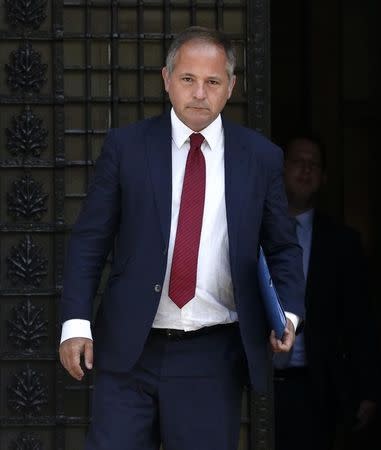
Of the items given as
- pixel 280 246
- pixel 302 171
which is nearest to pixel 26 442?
pixel 280 246

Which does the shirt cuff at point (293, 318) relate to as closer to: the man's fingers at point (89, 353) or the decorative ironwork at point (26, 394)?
the man's fingers at point (89, 353)

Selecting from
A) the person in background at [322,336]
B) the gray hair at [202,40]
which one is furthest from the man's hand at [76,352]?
the person in background at [322,336]

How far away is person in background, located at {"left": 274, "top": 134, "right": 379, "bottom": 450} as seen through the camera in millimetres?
7055

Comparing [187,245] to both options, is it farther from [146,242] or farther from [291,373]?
[291,373]

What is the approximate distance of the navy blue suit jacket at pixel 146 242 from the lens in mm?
4812

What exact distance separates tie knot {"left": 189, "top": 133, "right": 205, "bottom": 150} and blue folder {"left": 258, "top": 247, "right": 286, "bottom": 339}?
1.37 ft

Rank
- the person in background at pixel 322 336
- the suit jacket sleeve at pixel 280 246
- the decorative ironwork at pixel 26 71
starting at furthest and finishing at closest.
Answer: the person in background at pixel 322 336
the decorative ironwork at pixel 26 71
the suit jacket sleeve at pixel 280 246

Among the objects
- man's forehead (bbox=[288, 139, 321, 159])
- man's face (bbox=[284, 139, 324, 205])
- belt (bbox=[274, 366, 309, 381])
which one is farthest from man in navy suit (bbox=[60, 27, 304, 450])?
man's forehead (bbox=[288, 139, 321, 159])

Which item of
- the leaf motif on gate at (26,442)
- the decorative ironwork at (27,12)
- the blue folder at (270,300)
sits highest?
the decorative ironwork at (27,12)

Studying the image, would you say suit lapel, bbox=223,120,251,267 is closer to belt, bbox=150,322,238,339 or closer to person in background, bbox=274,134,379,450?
belt, bbox=150,322,238,339

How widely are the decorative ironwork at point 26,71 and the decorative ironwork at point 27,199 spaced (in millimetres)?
378

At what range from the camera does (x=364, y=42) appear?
972 cm

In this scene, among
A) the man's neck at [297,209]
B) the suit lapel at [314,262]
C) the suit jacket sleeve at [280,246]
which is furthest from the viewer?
the man's neck at [297,209]

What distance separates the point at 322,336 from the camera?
7.09 metres
